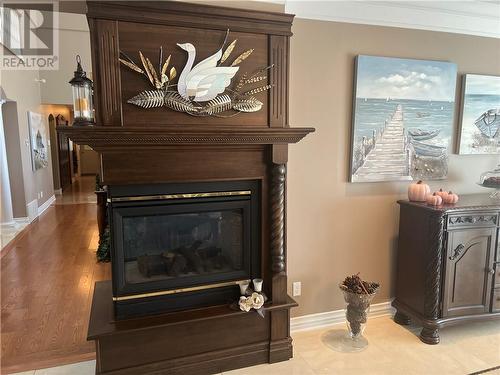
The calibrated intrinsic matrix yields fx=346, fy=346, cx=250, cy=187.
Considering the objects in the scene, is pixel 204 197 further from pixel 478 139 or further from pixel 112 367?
pixel 478 139

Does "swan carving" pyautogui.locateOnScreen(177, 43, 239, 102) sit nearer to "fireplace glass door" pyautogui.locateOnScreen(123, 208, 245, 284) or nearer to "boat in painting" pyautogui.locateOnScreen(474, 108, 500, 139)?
"fireplace glass door" pyautogui.locateOnScreen(123, 208, 245, 284)

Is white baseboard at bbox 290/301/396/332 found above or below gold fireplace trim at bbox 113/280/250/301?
below

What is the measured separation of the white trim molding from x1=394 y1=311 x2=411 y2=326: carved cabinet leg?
92.1 inches

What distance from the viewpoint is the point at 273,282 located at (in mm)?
2391

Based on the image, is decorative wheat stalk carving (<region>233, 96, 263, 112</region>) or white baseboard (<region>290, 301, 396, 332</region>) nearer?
decorative wheat stalk carving (<region>233, 96, 263, 112</region>)

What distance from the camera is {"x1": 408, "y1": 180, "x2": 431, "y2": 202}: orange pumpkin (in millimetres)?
2736

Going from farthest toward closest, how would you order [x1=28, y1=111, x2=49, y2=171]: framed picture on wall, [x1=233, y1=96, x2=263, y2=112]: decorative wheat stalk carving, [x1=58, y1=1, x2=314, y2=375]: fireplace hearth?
[x1=28, y1=111, x2=49, y2=171]: framed picture on wall → [x1=233, y1=96, x2=263, y2=112]: decorative wheat stalk carving → [x1=58, y1=1, x2=314, y2=375]: fireplace hearth

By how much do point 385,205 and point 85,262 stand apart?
3.51m

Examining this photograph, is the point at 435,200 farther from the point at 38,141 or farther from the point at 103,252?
the point at 38,141

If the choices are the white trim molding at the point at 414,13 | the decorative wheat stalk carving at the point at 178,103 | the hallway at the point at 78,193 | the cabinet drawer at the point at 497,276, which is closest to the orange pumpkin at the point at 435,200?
the cabinet drawer at the point at 497,276

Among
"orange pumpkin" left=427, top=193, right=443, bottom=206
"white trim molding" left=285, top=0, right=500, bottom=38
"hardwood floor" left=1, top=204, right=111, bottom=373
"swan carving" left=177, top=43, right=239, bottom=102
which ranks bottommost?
"hardwood floor" left=1, top=204, right=111, bottom=373

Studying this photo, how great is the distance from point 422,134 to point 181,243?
7.03 ft

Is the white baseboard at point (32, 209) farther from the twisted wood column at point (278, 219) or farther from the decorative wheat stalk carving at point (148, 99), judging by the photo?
the twisted wood column at point (278, 219)

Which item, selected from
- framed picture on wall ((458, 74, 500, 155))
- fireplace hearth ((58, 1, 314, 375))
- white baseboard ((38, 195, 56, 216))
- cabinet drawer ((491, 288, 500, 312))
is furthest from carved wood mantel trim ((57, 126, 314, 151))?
white baseboard ((38, 195, 56, 216))
